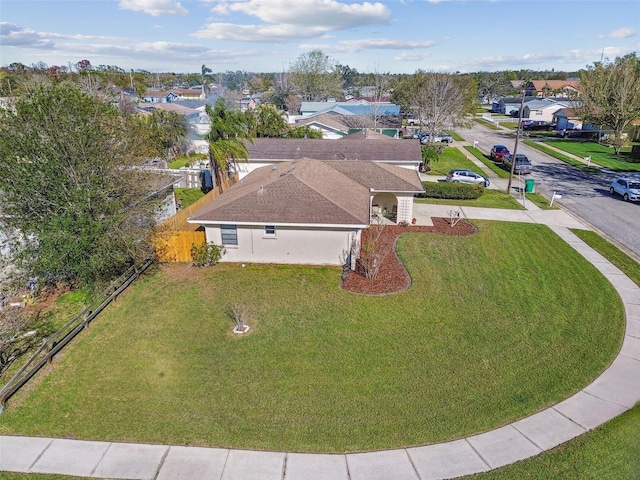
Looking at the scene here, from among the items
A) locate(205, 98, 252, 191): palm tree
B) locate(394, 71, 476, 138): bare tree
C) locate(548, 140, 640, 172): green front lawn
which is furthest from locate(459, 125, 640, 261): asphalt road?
locate(205, 98, 252, 191): palm tree

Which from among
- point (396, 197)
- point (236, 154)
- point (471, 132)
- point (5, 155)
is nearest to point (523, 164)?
point (396, 197)

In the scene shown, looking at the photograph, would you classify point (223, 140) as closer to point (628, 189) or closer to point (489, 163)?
point (628, 189)

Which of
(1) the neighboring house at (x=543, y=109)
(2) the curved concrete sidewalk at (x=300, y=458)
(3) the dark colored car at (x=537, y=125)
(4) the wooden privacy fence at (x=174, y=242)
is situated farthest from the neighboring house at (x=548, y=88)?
(2) the curved concrete sidewalk at (x=300, y=458)

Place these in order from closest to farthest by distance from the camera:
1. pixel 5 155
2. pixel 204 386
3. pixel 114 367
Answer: pixel 204 386, pixel 114 367, pixel 5 155

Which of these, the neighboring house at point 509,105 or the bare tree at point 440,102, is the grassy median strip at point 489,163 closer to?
the bare tree at point 440,102

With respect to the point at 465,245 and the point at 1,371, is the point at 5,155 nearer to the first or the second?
the point at 1,371

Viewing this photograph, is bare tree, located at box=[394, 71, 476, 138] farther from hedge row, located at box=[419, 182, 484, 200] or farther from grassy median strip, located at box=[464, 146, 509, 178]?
hedge row, located at box=[419, 182, 484, 200]

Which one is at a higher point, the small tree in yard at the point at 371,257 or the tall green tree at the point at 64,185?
the tall green tree at the point at 64,185
